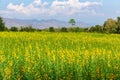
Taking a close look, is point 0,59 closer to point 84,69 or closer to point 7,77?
point 7,77

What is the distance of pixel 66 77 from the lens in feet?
35.7

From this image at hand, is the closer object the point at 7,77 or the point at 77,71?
the point at 7,77

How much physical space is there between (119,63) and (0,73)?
3516mm

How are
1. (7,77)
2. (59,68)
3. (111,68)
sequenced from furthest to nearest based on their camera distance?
(111,68), (59,68), (7,77)

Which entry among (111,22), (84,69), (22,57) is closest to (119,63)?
(84,69)

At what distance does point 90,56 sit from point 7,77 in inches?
121

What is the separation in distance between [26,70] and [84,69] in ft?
5.41

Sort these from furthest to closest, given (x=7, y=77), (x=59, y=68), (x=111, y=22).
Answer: (x=111, y=22) → (x=59, y=68) → (x=7, y=77)

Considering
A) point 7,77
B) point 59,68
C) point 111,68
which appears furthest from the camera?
point 111,68

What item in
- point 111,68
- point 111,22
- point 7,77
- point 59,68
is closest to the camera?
point 7,77

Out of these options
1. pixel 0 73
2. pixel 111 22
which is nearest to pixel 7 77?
pixel 0 73

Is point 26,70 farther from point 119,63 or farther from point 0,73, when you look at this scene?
point 119,63

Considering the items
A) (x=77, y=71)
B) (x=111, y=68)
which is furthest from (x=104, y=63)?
(x=77, y=71)

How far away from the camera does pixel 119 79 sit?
37.4 ft
